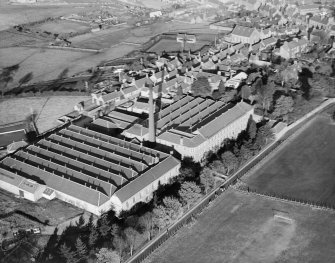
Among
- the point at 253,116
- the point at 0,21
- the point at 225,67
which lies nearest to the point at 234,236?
the point at 253,116

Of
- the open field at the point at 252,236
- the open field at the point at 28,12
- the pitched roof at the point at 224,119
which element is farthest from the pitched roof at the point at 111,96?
the open field at the point at 28,12

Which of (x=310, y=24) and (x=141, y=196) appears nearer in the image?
(x=141, y=196)

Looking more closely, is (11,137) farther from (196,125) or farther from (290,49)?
(290,49)

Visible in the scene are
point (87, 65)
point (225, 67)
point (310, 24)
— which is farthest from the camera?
point (310, 24)

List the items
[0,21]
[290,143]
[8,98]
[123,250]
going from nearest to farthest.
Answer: [123,250] → [290,143] → [8,98] → [0,21]

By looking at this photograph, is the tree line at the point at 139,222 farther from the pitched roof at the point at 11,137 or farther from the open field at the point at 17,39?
the open field at the point at 17,39

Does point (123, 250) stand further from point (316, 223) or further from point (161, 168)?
point (316, 223)

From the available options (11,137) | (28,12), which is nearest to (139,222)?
(11,137)
